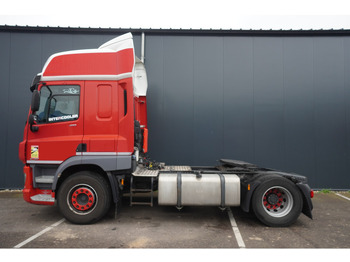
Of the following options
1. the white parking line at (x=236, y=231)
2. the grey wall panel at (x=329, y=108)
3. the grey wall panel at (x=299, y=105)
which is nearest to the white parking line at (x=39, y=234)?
the white parking line at (x=236, y=231)

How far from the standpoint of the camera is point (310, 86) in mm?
6766

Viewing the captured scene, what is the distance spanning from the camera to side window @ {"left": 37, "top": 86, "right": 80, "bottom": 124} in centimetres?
394

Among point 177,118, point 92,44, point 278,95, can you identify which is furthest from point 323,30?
point 92,44

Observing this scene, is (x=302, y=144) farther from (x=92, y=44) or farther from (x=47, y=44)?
(x=47, y=44)

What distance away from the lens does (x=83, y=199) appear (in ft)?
12.7

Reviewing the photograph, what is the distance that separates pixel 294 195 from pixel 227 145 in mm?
2967

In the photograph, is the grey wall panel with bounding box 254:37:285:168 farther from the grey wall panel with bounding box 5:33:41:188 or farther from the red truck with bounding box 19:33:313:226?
the grey wall panel with bounding box 5:33:41:188

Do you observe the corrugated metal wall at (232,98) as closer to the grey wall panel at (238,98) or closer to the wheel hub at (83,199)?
the grey wall panel at (238,98)

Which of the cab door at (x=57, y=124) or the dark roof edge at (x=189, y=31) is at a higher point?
the dark roof edge at (x=189, y=31)

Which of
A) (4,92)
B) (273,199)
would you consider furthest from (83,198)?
(4,92)

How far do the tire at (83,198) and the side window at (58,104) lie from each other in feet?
3.95

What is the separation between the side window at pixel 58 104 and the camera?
3939mm

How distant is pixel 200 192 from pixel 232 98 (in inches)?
152

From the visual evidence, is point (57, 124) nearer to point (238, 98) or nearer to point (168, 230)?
point (168, 230)
